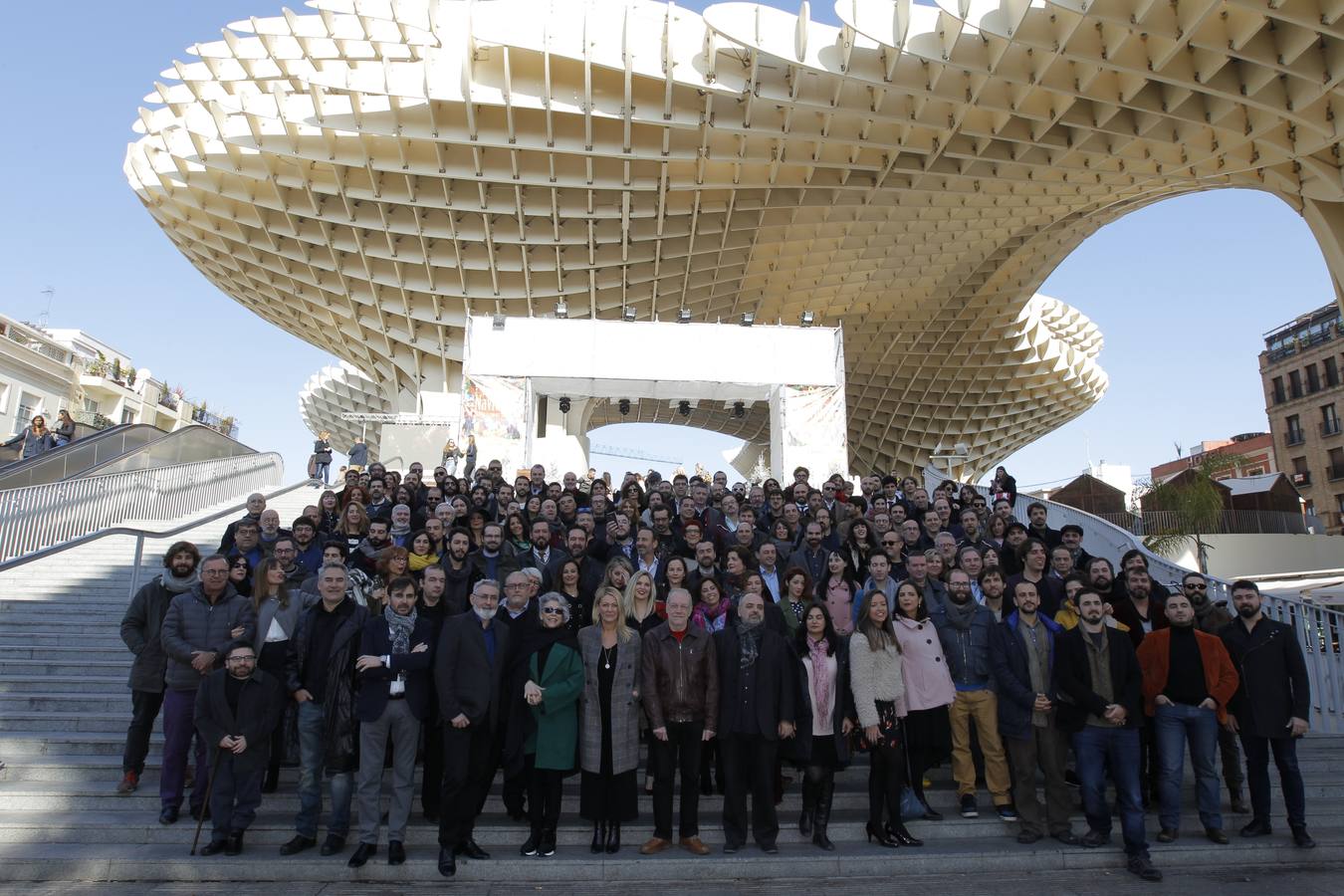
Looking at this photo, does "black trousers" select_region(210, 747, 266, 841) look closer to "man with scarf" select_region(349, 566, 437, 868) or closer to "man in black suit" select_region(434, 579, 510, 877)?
"man with scarf" select_region(349, 566, 437, 868)

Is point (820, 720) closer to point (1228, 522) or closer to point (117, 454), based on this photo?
point (117, 454)

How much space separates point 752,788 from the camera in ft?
16.2

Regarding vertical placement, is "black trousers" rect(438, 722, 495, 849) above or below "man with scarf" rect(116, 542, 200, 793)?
below

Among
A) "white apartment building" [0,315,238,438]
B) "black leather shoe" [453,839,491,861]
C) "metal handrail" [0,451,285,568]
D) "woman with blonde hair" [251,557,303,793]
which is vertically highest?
"white apartment building" [0,315,238,438]

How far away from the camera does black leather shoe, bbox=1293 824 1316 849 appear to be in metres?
5.00

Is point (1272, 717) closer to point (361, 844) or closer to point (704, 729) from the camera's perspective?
point (704, 729)

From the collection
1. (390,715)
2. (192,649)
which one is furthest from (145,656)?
(390,715)

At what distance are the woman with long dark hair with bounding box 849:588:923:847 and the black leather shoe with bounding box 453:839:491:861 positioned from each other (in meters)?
2.31

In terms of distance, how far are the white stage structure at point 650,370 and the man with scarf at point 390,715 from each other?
1345 cm

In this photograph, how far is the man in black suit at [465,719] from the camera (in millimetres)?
4590

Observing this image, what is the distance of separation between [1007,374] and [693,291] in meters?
17.5

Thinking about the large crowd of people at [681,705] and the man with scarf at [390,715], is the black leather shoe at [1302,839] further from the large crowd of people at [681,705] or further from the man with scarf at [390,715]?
the man with scarf at [390,715]

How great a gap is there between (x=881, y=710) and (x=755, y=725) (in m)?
0.80

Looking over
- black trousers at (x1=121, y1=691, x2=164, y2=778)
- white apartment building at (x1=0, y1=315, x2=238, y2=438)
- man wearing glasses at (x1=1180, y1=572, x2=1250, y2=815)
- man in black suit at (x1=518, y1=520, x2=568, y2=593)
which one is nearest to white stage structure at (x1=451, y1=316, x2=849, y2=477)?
man in black suit at (x1=518, y1=520, x2=568, y2=593)
